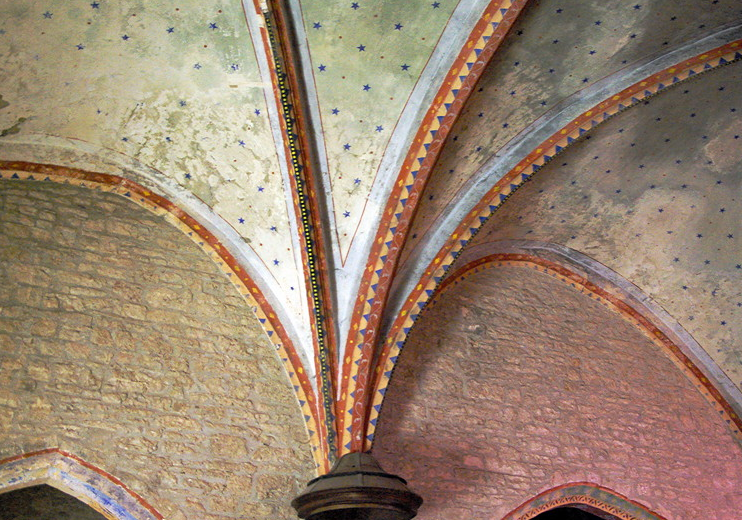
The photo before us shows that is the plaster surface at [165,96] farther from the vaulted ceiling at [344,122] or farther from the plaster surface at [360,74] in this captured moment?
the plaster surface at [360,74]

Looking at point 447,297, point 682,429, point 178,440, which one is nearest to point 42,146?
point 178,440

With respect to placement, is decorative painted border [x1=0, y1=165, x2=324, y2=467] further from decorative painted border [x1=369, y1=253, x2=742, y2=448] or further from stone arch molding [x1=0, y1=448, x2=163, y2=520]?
decorative painted border [x1=369, y1=253, x2=742, y2=448]

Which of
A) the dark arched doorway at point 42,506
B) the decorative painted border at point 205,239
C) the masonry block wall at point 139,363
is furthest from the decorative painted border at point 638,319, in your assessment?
the dark arched doorway at point 42,506

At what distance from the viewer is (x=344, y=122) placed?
5.11 meters

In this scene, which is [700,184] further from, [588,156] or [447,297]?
[447,297]

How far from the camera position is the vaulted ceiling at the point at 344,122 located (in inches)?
186

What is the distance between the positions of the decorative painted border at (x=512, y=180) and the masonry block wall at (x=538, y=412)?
1.32ft

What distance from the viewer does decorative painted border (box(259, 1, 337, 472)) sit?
4.91 meters

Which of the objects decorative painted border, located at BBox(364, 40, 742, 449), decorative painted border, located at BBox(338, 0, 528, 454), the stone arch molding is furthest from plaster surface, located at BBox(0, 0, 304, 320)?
the stone arch molding

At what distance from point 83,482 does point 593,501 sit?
154 inches

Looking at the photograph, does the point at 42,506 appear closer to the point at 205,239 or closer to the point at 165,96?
the point at 205,239

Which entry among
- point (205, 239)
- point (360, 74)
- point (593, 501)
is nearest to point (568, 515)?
point (593, 501)

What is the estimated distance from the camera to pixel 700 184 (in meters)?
6.49

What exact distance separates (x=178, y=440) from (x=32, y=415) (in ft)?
2.99
